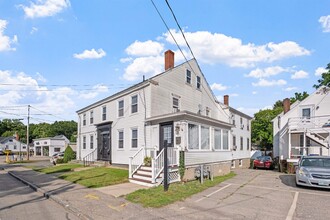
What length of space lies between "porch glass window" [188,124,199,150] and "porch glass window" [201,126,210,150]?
29.6 inches

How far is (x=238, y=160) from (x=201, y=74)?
11.7m

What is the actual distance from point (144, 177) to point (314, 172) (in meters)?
7.92

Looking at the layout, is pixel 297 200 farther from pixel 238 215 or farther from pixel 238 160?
pixel 238 160

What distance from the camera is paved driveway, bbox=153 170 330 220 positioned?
8008mm

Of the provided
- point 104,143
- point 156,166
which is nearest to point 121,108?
point 104,143

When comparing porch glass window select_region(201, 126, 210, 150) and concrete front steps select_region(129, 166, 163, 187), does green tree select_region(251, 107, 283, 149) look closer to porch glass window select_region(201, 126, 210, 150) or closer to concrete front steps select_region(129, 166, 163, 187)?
porch glass window select_region(201, 126, 210, 150)

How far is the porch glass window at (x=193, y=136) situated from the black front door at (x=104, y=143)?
333 inches

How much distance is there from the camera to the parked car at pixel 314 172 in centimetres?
1229

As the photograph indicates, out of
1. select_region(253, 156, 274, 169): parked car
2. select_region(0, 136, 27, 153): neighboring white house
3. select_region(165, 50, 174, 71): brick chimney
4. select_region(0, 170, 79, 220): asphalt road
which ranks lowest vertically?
select_region(0, 136, 27, 153): neighboring white house

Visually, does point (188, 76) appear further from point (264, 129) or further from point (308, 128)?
point (264, 129)

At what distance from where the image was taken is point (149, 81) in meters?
18.0

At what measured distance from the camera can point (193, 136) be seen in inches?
626

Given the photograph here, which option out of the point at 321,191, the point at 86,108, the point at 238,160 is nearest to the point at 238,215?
the point at 321,191

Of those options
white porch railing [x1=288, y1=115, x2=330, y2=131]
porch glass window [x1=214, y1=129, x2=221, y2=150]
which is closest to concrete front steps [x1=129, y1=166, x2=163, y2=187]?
porch glass window [x1=214, y1=129, x2=221, y2=150]
